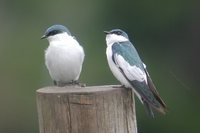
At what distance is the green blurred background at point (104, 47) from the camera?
1130cm

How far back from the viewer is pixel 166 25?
1326 centimetres

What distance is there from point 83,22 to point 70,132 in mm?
8186

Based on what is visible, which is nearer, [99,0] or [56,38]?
[56,38]

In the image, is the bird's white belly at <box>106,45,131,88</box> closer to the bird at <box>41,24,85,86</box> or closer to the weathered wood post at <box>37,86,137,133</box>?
the bird at <box>41,24,85,86</box>

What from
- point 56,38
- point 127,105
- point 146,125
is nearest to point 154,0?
point 146,125

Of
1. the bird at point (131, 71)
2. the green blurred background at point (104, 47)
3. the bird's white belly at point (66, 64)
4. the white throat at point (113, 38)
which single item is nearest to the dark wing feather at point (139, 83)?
the bird at point (131, 71)

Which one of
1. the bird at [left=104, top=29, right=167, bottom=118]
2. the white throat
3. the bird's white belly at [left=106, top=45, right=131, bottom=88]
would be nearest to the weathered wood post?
the bird at [left=104, top=29, right=167, bottom=118]

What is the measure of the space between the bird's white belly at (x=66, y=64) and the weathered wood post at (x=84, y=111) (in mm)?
872

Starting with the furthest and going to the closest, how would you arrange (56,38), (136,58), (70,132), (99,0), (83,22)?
(99,0)
(83,22)
(56,38)
(136,58)
(70,132)

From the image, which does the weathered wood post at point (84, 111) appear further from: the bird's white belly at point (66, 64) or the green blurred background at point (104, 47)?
the green blurred background at point (104, 47)

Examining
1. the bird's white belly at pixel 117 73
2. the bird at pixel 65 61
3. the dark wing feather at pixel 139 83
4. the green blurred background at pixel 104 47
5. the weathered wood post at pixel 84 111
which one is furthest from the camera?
the green blurred background at pixel 104 47

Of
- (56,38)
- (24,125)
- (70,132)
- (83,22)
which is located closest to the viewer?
(70,132)

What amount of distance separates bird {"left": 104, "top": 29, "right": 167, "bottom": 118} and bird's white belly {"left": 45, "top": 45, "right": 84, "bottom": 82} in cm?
17

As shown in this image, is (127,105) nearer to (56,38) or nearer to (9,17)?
Answer: (56,38)
